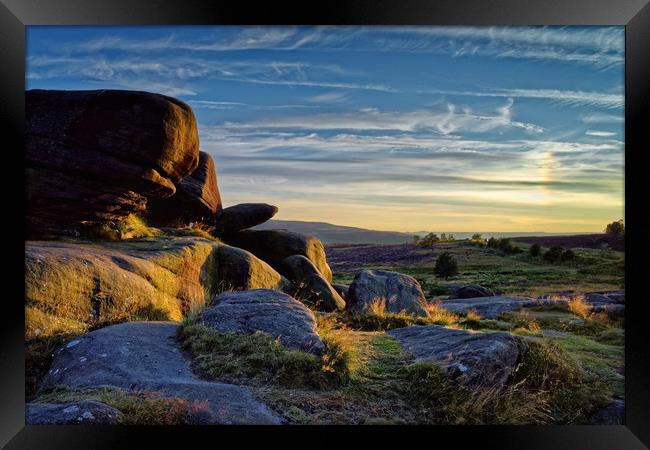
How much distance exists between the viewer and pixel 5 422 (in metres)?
8.26

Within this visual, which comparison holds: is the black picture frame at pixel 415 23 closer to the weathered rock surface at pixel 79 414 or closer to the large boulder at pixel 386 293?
the weathered rock surface at pixel 79 414

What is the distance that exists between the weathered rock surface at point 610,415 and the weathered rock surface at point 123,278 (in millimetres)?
8118

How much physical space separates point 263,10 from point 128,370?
5.69 meters

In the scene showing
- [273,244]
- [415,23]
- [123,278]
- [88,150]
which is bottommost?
[123,278]

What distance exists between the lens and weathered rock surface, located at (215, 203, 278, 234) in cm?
2394

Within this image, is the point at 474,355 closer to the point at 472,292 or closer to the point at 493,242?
the point at 472,292

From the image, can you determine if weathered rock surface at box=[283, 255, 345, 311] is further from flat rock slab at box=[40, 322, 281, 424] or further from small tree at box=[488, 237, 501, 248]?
small tree at box=[488, 237, 501, 248]

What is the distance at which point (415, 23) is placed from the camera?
28.4 feet

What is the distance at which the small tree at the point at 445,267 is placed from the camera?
35344 mm

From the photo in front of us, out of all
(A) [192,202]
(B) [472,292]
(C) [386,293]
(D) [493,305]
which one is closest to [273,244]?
(A) [192,202]

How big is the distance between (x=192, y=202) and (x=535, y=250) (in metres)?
27.2

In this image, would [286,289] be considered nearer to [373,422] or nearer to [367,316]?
[367,316]

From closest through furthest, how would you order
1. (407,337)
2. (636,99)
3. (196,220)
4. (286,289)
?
(636,99), (407,337), (286,289), (196,220)

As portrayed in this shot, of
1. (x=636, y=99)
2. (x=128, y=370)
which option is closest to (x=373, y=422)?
(x=128, y=370)
